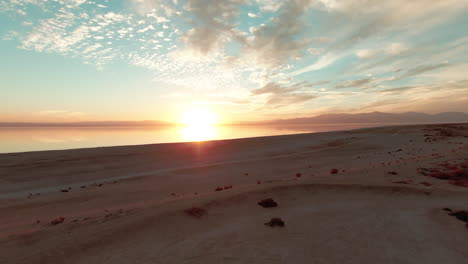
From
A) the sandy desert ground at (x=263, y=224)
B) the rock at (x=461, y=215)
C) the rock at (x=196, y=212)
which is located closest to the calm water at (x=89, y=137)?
the sandy desert ground at (x=263, y=224)

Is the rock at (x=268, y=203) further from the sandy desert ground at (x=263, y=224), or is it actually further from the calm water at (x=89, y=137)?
the calm water at (x=89, y=137)

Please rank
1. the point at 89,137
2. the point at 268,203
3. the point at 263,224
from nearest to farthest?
the point at 263,224
the point at 268,203
the point at 89,137

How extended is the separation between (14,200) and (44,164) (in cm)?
1331

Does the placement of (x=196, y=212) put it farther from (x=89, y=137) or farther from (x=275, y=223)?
(x=89, y=137)

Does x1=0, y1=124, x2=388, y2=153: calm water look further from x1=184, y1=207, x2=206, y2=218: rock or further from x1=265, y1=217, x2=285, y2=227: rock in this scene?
x1=265, y1=217, x2=285, y2=227: rock

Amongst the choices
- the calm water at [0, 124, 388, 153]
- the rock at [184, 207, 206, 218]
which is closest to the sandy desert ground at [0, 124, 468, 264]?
the rock at [184, 207, 206, 218]

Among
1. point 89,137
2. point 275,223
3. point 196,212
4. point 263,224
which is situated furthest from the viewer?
point 89,137

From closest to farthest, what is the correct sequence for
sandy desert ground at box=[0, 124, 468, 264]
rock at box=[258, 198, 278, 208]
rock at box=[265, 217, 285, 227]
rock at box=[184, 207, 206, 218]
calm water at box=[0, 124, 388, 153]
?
sandy desert ground at box=[0, 124, 468, 264], rock at box=[265, 217, 285, 227], rock at box=[184, 207, 206, 218], rock at box=[258, 198, 278, 208], calm water at box=[0, 124, 388, 153]

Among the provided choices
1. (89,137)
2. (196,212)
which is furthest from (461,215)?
(89,137)

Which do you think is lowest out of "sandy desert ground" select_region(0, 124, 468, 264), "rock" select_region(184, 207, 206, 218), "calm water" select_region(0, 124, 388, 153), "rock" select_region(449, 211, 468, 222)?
"rock" select_region(449, 211, 468, 222)

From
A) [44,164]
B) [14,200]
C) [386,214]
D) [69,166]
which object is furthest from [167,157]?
[386,214]

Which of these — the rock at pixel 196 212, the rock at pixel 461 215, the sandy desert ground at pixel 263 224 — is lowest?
the rock at pixel 461 215

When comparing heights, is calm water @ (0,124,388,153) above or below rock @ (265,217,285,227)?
above

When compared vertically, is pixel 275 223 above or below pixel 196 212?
below
